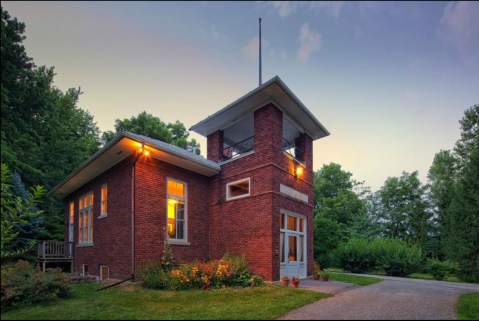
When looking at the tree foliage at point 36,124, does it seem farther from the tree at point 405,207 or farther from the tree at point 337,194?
the tree at point 405,207

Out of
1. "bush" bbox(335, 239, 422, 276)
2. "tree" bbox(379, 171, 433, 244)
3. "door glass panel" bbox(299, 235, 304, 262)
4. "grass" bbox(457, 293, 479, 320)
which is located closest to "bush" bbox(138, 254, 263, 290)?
"door glass panel" bbox(299, 235, 304, 262)

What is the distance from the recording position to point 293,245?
1195cm

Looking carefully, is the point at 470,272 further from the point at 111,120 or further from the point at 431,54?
the point at 111,120

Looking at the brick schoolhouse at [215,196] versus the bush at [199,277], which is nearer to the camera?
the bush at [199,277]

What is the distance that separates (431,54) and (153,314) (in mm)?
11772

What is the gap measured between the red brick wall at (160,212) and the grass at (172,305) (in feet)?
5.18

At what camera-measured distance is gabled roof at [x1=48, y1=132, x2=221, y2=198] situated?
993cm

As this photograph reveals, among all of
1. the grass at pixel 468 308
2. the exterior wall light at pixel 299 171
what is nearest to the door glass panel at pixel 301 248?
the exterior wall light at pixel 299 171

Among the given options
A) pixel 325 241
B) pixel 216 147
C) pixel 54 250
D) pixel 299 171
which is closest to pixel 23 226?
pixel 54 250

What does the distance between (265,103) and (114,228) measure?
23.4 ft

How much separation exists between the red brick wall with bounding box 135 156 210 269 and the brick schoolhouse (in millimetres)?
33

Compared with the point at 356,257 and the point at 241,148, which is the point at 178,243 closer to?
the point at 241,148

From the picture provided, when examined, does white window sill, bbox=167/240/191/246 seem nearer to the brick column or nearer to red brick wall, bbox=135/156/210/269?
red brick wall, bbox=135/156/210/269

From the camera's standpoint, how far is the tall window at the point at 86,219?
13741 mm
